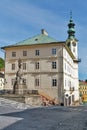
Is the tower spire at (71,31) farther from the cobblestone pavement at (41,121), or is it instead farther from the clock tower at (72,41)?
the cobblestone pavement at (41,121)

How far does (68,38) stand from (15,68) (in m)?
24.7

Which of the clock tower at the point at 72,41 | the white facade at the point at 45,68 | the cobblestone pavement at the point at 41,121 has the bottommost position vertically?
the cobblestone pavement at the point at 41,121

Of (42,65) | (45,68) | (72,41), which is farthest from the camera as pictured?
(72,41)

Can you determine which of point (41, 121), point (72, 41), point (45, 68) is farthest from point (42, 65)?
point (41, 121)

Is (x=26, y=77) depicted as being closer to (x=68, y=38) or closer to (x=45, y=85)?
(x=45, y=85)

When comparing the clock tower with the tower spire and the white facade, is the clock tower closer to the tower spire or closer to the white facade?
the tower spire

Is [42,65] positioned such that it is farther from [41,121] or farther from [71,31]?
[41,121]

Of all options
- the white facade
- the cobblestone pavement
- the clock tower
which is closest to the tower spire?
the clock tower

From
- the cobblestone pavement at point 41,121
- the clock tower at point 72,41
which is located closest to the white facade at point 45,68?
the clock tower at point 72,41

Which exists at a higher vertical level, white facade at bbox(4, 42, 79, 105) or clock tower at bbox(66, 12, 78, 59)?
clock tower at bbox(66, 12, 78, 59)

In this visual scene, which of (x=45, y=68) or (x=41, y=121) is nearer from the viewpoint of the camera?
(x=41, y=121)

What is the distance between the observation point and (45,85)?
4453 cm

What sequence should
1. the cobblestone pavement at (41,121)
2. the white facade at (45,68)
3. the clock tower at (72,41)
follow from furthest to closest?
1. the clock tower at (72,41)
2. the white facade at (45,68)
3. the cobblestone pavement at (41,121)

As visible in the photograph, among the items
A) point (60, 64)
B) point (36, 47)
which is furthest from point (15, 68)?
point (60, 64)
